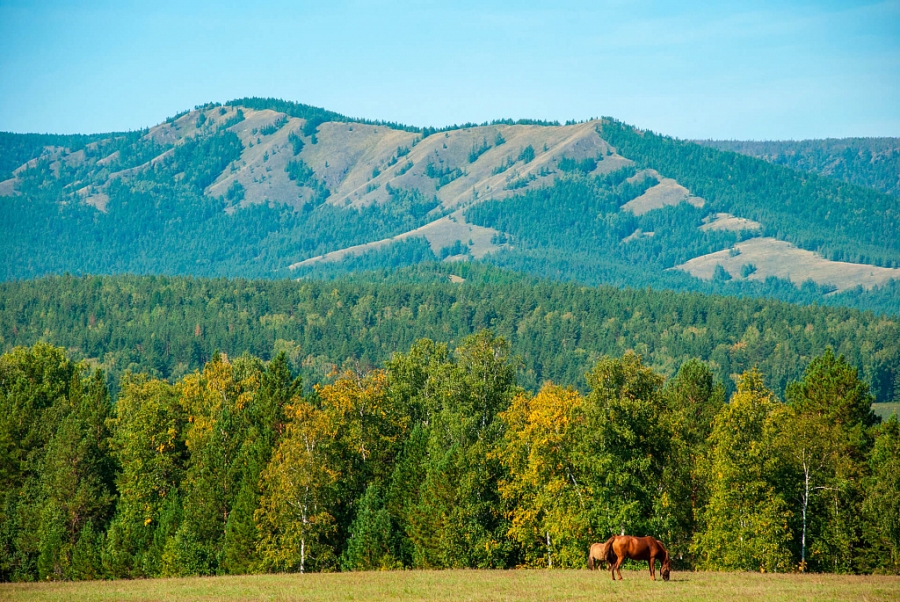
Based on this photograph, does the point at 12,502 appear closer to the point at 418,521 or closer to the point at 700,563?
the point at 418,521

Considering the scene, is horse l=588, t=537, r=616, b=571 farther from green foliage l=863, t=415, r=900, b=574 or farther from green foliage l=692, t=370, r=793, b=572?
green foliage l=863, t=415, r=900, b=574

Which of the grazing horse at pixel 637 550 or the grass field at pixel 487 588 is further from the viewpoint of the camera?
the grazing horse at pixel 637 550

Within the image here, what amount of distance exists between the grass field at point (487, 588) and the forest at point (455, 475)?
41.3 ft

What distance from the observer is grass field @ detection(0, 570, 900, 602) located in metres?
47.4

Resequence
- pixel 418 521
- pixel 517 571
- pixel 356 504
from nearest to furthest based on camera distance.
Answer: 1. pixel 517 571
2. pixel 418 521
3. pixel 356 504

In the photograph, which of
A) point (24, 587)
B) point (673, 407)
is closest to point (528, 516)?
point (673, 407)

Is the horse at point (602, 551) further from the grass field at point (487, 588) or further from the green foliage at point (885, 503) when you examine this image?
the green foliage at point (885, 503)

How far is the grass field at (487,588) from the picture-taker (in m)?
47.4

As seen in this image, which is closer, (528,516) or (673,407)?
(528,516)

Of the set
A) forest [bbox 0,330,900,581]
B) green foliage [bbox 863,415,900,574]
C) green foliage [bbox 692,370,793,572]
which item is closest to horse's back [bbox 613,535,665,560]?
forest [bbox 0,330,900,581]

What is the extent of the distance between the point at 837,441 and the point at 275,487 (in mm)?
40194

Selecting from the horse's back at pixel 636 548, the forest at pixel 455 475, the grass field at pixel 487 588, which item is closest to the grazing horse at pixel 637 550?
the horse's back at pixel 636 548

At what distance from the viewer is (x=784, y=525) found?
7312 centimetres

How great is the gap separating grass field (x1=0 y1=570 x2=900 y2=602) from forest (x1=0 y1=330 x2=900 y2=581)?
12589 millimetres
